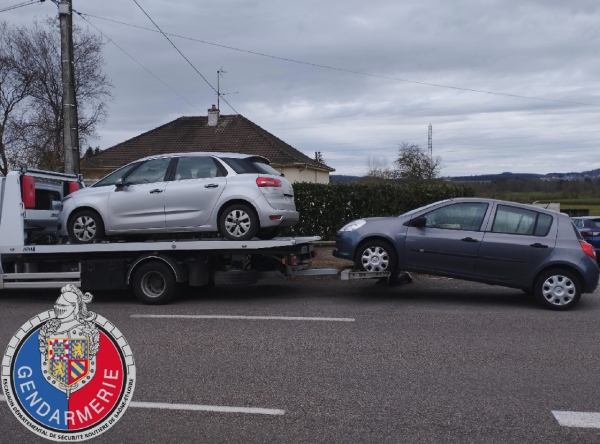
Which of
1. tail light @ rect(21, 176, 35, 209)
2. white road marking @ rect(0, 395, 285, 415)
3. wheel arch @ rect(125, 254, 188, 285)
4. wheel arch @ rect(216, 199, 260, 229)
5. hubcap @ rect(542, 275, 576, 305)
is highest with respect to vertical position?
tail light @ rect(21, 176, 35, 209)

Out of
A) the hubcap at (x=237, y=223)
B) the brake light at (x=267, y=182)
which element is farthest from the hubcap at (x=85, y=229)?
the brake light at (x=267, y=182)

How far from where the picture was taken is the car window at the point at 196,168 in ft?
33.0

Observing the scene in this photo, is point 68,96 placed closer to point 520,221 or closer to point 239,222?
point 239,222

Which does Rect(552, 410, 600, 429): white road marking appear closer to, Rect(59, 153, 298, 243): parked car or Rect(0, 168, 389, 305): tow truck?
Rect(0, 168, 389, 305): tow truck

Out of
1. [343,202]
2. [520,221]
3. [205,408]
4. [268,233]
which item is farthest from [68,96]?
[205,408]

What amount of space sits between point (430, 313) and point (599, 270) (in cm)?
274

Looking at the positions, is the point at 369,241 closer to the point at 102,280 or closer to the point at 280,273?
the point at 280,273

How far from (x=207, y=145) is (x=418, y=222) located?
2350 centimetres

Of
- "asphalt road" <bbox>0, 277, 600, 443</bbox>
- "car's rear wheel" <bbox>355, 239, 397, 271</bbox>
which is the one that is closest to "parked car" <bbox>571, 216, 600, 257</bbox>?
"asphalt road" <bbox>0, 277, 600, 443</bbox>

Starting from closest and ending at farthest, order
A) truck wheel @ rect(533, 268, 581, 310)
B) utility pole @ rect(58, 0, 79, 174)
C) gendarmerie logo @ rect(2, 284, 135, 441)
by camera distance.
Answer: gendarmerie logo @ rect(2, 284, 135, 441) < truck wheel @ rect(533, 268, 581, 310) < utility pole @ rect(58, 0, 79, 174)

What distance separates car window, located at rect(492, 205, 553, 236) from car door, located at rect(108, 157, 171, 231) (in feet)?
17.4

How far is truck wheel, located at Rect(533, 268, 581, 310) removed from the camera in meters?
9.40

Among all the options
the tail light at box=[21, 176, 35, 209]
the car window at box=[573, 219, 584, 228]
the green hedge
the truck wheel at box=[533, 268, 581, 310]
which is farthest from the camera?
the green hedge

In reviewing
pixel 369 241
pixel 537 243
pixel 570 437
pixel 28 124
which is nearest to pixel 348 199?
pixel 369 241
